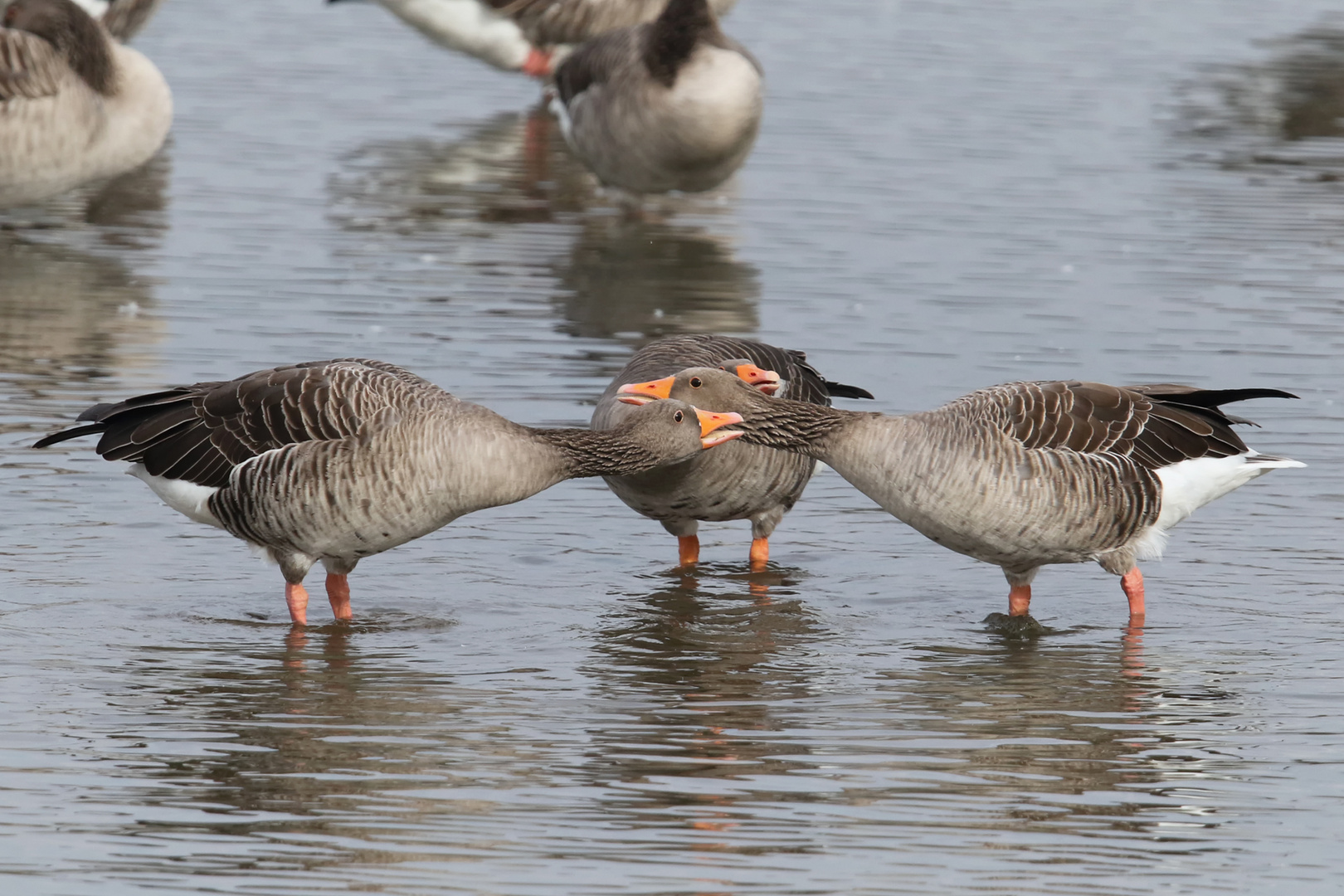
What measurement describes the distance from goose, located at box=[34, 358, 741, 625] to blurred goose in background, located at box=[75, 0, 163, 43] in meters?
11.2

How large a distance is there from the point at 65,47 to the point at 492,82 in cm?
919

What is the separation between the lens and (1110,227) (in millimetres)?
15562

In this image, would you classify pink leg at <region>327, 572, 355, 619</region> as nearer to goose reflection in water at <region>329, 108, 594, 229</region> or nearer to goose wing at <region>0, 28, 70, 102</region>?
goose wing at <region>0, 28, 70, 102</region>

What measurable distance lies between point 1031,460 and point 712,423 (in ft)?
4.16

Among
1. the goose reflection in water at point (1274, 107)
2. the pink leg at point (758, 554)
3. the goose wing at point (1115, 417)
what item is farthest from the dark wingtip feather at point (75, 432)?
the goose reflection in water at point (1274, 107)

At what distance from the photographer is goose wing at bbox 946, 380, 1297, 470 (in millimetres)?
7855

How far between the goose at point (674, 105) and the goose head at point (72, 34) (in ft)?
12.3

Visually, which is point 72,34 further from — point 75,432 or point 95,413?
point 75,432

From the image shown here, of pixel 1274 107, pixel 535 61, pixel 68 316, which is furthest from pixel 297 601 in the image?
pixel 1274 107

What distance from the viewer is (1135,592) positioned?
8.16m

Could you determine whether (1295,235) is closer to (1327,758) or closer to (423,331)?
(423,331)

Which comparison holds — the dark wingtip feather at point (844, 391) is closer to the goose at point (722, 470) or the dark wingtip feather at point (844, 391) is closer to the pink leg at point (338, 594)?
the goose at point (722, 470)

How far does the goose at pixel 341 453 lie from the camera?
7531 mm

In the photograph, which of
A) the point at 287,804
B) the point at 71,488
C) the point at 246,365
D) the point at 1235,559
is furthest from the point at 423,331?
the point at 287,804
